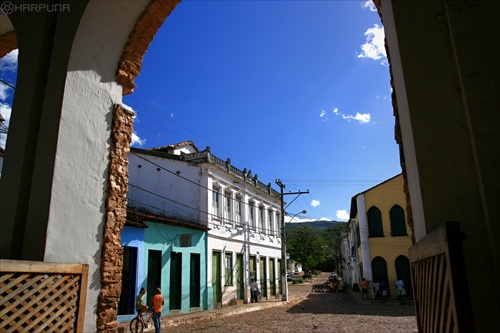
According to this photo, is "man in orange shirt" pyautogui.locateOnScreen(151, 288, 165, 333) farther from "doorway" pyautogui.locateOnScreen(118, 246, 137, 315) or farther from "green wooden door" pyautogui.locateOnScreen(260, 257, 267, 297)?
"green wooden door" pyautogui.locateOnScreen(260, 257, 267, 297)

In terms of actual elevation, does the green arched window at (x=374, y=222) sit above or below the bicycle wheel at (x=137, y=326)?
above

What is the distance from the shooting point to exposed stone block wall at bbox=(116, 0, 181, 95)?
439 cm

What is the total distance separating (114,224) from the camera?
407 centimetres

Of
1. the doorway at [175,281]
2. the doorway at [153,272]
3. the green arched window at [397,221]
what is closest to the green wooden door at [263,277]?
the green arched window at [397,221]

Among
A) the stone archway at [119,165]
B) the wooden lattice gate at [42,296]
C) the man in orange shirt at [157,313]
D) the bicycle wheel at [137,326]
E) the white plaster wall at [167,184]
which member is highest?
the white plaster wall at [167,184]

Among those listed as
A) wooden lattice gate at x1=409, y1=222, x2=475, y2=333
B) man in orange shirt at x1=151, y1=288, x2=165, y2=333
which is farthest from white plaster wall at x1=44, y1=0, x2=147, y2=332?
man in orange shirt at x1=151, y1=288, x2=165, y2=333

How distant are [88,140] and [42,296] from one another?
62.6 inches

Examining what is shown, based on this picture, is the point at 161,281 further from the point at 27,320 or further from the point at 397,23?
the point at 397,23

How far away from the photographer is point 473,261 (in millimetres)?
2266

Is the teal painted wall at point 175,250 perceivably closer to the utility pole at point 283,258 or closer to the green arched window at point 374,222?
the utility pole at point 283,258

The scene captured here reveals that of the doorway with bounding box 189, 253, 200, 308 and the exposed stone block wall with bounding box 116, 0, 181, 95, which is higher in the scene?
the exposed stone block wall with bounding box 116, 0, 181, 95

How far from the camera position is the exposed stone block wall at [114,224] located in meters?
3.80

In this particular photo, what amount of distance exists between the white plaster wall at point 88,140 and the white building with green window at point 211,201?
44.4 ft

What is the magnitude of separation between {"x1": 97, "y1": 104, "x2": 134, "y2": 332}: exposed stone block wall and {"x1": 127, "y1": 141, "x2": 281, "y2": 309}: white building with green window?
13.4m
